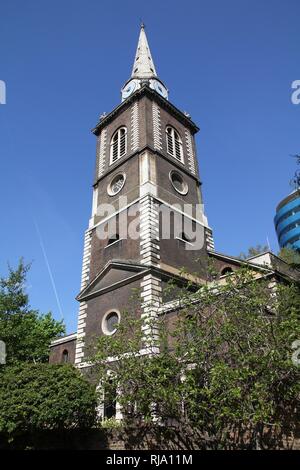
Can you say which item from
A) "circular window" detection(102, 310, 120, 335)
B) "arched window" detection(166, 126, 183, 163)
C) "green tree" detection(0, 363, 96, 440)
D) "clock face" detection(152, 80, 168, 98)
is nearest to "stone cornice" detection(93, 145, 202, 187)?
"arched window" detection(166, 126, 183, 163)

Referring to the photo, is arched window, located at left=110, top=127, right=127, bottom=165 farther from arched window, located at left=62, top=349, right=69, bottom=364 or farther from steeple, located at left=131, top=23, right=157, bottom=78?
arched window, located at left=62, top=349, right=69, bottom=364

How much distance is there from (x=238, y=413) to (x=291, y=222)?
7008cm

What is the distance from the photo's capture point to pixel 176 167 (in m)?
27.0

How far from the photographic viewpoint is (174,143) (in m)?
29.0

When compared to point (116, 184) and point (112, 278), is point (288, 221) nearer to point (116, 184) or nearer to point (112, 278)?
point (116, 184)

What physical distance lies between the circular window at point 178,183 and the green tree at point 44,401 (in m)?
14.5

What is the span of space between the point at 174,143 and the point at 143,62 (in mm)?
A: 13182

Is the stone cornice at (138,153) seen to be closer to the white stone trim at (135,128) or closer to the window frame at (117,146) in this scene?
the white stone trim at (135,128)

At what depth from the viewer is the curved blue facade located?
73.9 meters

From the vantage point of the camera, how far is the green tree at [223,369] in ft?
34.5

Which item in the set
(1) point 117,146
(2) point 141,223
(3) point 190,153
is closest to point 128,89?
(1) point 117,146

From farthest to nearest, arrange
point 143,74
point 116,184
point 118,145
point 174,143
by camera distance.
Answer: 1. point 143,74
2. point 174,143
3. point 118,145
4. point 116,184
